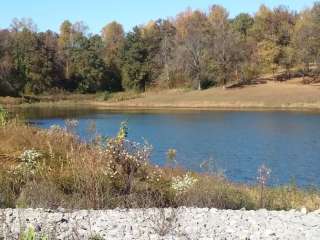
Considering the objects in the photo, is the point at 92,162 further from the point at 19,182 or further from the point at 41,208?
the point at 41,208

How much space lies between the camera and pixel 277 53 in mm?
95500

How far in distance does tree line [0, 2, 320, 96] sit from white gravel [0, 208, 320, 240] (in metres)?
85.9

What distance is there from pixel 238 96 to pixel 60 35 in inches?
2676

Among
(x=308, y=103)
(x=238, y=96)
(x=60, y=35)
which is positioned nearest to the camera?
(x=308, y=103)

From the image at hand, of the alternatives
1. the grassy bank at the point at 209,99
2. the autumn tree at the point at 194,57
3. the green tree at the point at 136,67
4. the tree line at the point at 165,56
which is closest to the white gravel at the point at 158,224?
the grassy bank at the point at 209,99

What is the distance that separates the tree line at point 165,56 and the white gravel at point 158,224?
85924mm

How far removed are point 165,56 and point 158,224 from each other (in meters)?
107

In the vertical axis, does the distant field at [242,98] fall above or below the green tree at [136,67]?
below

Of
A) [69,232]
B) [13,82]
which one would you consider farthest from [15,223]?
[13,82]

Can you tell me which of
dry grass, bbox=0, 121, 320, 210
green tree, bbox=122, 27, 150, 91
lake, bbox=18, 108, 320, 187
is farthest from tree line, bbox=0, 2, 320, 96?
dry grass, bbox=0, 121, 320, 210

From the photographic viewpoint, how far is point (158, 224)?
6.64 metres

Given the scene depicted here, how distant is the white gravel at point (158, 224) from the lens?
6.37m

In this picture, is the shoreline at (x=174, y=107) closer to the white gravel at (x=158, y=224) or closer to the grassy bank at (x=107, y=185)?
the grassy bank at (x=107, y=185)

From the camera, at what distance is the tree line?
96.9 m
